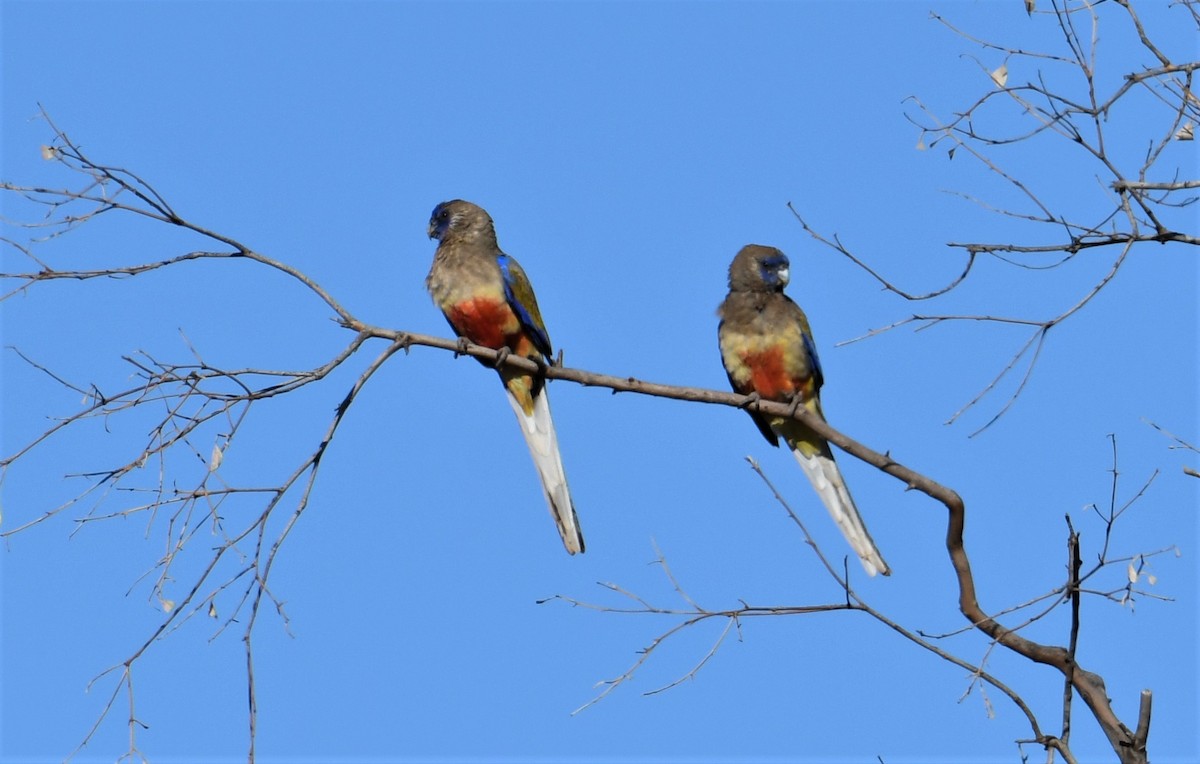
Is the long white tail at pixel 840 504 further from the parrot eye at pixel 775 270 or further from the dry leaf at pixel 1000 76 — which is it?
the dry leaf at pixel 1000 76

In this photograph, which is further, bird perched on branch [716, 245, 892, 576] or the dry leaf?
bird perched on branch [716, 245, 892, 576]

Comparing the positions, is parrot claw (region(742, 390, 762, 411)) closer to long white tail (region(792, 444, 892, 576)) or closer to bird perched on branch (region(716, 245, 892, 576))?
bird perched on branch (region(716, 245, 892, 576))

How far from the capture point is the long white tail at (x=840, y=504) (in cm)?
747

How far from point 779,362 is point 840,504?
92 centimetres

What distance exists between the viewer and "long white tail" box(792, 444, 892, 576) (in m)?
7.47

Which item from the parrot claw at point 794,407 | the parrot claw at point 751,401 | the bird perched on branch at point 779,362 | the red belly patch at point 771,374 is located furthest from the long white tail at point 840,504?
the parrot claw at point 751,401

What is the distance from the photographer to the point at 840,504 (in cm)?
780

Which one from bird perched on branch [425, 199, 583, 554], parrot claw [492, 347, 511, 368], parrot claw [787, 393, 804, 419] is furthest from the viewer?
bird perched on branch [425, 199, 583, 554]

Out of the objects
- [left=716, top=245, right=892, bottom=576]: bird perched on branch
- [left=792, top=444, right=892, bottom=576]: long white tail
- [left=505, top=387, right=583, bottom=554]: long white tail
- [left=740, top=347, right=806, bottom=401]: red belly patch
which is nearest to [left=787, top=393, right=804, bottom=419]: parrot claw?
[left=716, top=245, right=892, bottom=576]: bird perched on branch

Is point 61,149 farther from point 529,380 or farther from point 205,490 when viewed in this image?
point 529,380

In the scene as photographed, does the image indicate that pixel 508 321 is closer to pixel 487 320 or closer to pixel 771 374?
pixel 487 320

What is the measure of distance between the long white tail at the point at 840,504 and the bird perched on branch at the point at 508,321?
1.50 meters

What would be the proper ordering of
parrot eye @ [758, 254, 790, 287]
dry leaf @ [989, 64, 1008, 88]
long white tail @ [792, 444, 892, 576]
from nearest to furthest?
1. dry leaf @ [989, 64, 1008, 88]
2. long white tail @ [792, 444, 892, 576]
3. parrot eye @ [758, 254, 790, 287]

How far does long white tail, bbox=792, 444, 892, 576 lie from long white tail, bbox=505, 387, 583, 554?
148 centimetres
